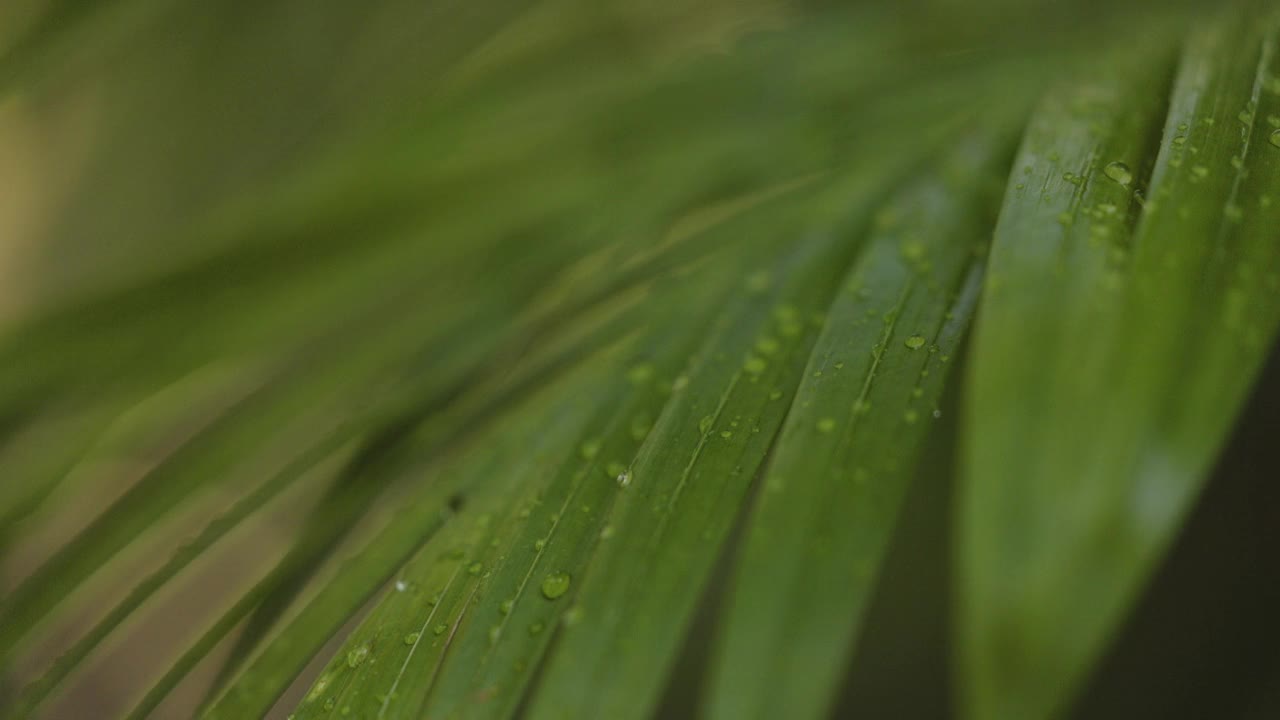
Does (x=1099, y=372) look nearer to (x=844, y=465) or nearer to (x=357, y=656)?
(x=844, y=465)

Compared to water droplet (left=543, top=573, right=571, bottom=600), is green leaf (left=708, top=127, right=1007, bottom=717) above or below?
above

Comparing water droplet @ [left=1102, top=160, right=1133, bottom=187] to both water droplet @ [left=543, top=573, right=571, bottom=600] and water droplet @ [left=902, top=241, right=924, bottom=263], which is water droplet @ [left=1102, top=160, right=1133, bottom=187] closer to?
water droplet @ [left=902, top=241, right=924, bottom=263]

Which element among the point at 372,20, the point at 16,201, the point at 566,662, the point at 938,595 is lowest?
the point at 566,662

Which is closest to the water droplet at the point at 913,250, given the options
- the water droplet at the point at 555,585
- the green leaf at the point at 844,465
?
the green leaf at the point at 844,465

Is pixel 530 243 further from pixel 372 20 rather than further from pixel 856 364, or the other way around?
pixel 372 20

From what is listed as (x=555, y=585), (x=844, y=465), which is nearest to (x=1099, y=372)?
(x=844, y=465)

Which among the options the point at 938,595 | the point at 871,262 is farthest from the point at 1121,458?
the point at 938,595

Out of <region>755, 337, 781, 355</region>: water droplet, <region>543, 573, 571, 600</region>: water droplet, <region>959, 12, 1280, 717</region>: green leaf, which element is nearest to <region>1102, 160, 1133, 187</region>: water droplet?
<region>959, 12, 1280, 717</region>: green leaf

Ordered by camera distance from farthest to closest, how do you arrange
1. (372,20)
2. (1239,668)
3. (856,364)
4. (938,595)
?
(372,20)
(938,595)
(1239,668)
(856,364)

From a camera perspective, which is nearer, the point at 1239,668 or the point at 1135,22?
the point at 1135,22
